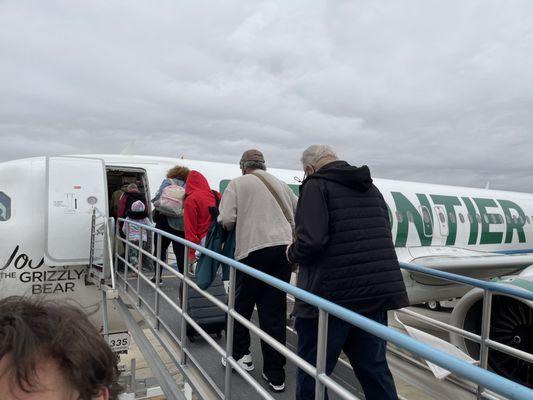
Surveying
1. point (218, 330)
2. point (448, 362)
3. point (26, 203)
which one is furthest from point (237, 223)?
point (26, 203)

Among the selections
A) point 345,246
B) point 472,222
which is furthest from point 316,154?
point 472,222

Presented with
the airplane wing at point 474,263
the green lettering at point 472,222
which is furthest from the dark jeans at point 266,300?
the green lettering at point 472,222

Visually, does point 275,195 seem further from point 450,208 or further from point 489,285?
point 450,208

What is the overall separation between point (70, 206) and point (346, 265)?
396 centimetres

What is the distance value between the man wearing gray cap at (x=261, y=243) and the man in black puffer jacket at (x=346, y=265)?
0.51 m

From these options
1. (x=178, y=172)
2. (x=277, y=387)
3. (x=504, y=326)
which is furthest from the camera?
(x=504, y=326)

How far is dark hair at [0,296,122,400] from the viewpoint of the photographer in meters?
0.85

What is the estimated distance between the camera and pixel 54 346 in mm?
875

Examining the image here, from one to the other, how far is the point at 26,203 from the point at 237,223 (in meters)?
3.38

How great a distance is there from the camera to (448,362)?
1.22 meters

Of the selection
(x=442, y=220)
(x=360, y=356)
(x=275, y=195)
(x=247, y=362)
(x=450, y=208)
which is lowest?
(x=247, y=362)

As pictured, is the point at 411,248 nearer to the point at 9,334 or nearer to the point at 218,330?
the point at 218,330

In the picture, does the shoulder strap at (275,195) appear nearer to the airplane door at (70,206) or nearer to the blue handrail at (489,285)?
the blue handrail at (489,285)

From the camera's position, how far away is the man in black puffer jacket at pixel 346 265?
2316 millimetres
